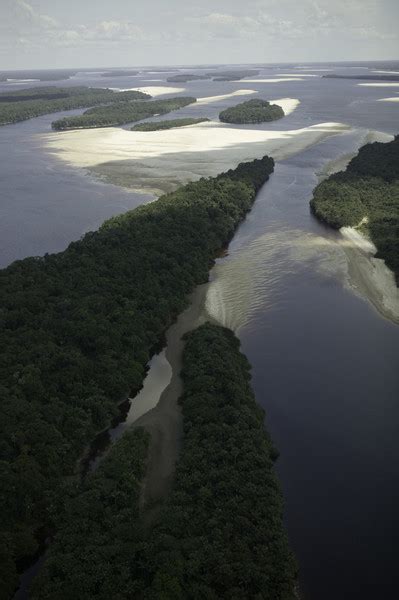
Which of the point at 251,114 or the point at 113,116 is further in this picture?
the point at 113,116

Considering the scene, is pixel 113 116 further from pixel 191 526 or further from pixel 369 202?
pixel 191 526

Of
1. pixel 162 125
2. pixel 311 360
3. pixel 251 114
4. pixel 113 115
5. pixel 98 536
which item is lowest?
pixel 311 360

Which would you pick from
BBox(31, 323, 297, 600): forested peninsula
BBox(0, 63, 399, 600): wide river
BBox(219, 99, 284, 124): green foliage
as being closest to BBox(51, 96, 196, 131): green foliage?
BBox(219, 99, 284, 124): green foliage

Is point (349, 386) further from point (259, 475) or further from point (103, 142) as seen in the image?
point (103, 142)

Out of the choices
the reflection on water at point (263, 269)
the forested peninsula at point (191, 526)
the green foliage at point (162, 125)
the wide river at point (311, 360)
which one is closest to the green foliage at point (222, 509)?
the forested peninsula at point (191, 526)

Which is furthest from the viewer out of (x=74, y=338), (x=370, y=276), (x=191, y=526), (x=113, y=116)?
(x=113, y=116)

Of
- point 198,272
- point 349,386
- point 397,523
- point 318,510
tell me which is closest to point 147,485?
point 318,510

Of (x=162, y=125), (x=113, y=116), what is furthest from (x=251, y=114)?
(x=113, y=116)
